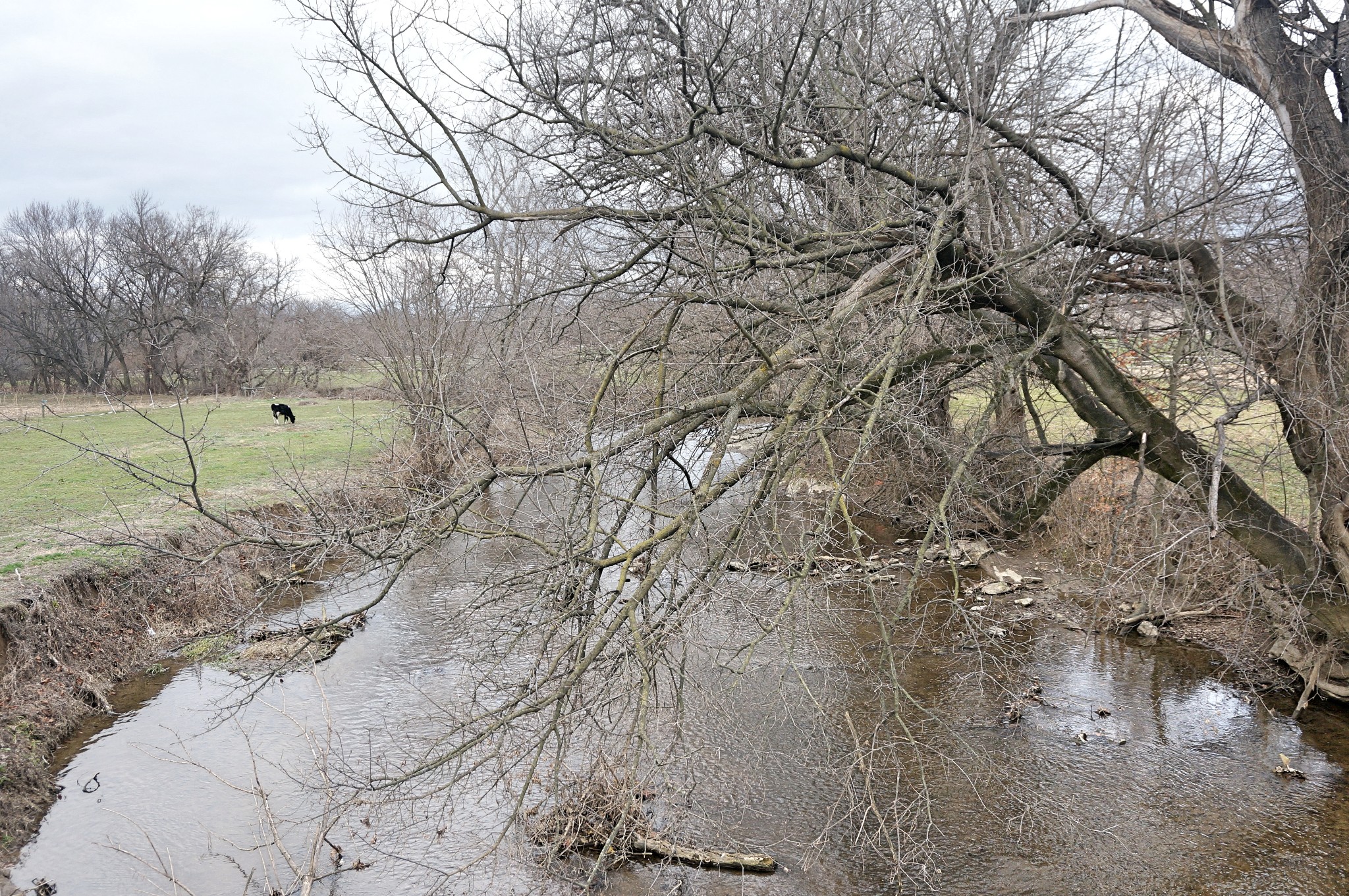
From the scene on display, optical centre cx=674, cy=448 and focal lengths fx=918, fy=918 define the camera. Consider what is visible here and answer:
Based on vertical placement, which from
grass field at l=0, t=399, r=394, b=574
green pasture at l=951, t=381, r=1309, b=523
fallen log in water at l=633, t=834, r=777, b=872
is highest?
green pasture at l=951, t=381, r=1309, b=523

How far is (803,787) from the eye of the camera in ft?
25.0

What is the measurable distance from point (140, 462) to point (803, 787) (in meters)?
15.0

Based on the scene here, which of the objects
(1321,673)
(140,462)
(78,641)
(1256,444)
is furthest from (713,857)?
(140,462)

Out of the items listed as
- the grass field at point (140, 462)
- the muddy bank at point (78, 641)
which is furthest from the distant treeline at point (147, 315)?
the muddy bank at point (78, 641)

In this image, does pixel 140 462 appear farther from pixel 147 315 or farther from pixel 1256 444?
pixel 147 315

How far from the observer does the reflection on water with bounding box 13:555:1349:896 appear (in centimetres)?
646

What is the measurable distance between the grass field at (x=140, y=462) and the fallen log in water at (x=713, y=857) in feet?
11.6

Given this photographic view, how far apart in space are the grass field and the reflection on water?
2.26 m

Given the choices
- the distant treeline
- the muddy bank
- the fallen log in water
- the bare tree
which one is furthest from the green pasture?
the distant treeline

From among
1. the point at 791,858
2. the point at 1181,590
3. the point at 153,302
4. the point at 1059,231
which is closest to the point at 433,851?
the point at 791,858

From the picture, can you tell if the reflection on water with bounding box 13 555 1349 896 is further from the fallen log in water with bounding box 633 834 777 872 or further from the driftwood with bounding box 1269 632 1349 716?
the driftwood with bounding box 1269 632 1349 716

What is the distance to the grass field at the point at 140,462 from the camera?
33.7 feet

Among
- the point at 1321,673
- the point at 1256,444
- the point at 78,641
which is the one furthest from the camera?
the point at 78,641

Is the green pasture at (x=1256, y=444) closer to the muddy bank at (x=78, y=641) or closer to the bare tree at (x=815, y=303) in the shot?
the bare tree at (x=815, y=303)
